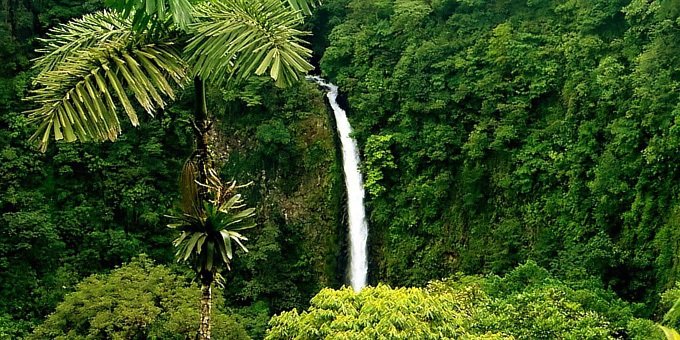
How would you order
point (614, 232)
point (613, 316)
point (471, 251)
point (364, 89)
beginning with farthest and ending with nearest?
point (364, 89) → point (471, 251) → point (614, 232) → point (613, 316)

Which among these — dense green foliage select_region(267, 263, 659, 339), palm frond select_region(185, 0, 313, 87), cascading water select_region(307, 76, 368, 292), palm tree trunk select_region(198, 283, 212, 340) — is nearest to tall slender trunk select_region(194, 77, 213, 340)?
palm tree trunk select_region(198, 283, 212, 340)

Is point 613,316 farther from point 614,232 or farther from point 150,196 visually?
point 150,196

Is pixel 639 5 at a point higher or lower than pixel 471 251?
higher

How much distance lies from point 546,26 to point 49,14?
11.5 metres

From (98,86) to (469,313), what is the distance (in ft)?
23.7

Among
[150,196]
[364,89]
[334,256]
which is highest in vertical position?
[364,89]

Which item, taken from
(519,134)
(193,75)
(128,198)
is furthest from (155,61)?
(128,198)

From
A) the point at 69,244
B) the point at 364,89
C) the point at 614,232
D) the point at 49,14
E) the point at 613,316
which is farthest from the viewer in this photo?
the point at 49,14

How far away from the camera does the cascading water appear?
14.8 meters

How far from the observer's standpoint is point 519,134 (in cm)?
1323

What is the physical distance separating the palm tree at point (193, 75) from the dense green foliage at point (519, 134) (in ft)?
27.0

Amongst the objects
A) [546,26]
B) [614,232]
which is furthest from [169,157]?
[614,232]

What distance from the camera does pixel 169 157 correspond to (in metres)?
16.2

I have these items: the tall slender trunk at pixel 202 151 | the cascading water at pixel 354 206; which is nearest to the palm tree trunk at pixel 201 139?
the tall slender trunk at pixel 202 151
